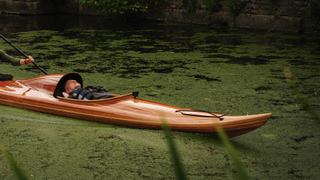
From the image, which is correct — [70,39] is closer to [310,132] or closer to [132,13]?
[132,13]

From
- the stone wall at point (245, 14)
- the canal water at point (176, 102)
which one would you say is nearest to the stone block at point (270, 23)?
the stone wall at point (245, 14)

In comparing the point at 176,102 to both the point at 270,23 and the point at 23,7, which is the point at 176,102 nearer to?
the point at 270,23

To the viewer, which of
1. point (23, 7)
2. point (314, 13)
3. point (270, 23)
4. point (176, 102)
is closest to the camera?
point (176, 102)

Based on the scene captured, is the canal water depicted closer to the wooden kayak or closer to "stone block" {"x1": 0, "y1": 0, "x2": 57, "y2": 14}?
the wooden kayak

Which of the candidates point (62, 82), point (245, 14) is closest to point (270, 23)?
point (245, 14)

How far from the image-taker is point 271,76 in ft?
13.0

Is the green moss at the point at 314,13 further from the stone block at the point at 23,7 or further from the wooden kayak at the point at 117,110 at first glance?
the stone block at the point at 23,7

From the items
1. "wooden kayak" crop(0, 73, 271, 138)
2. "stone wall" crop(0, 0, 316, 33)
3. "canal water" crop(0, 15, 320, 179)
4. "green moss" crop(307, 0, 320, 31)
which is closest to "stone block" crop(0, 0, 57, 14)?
"stone wall" crop(0, 0, 316, 33)

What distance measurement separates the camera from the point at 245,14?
26.9 ft

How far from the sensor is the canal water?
1927 mm

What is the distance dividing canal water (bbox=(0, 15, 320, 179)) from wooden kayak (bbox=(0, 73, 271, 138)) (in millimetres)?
73

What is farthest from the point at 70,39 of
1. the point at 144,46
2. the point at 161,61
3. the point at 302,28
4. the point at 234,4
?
the point at 302,28

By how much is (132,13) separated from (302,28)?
515 cm

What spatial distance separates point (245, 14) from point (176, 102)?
19.1ft
